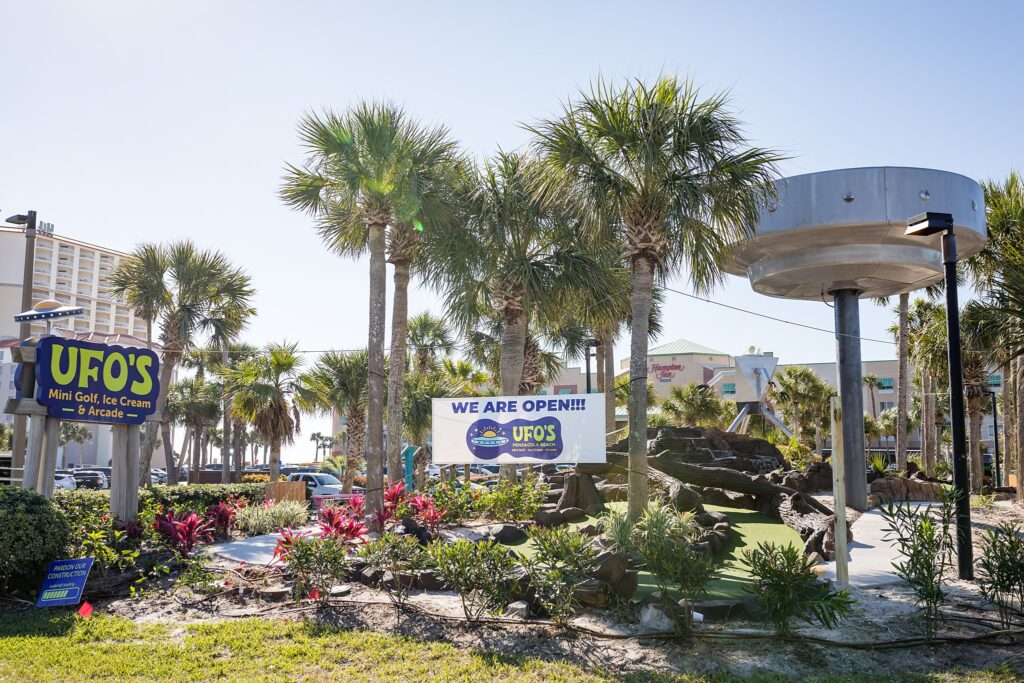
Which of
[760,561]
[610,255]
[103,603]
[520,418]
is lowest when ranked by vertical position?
A: [103,603]

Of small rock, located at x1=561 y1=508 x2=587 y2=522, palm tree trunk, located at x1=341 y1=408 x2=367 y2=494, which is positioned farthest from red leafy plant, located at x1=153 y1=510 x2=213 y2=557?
palm tree trunk, located at x1=341 y1=408 x2=367 y2=494

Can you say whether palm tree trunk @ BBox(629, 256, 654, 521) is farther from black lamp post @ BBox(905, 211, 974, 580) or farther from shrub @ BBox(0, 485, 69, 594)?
shrub @ BBox(0, 485, 69, 594)

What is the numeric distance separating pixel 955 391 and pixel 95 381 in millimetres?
12690

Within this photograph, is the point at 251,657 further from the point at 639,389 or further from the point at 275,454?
the point at 275,454

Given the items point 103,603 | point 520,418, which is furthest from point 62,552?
point 520,418

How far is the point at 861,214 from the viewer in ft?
47.6

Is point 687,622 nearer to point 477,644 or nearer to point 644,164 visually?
point 477,644

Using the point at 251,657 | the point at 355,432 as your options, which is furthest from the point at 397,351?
the point at 355,432

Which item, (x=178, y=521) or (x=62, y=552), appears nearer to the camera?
(x=62, y=552)

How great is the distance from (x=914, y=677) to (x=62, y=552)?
32.9ft

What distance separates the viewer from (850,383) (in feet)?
55.5

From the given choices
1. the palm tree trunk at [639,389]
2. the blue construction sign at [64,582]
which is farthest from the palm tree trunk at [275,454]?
the palm tree trunk at [639,389]

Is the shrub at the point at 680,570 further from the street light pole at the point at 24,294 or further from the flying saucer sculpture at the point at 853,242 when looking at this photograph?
the street light pole at the point at 24,294

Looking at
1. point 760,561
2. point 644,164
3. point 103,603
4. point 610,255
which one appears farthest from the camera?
point 610,255
